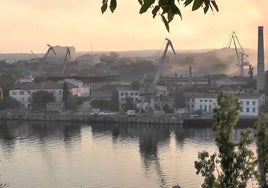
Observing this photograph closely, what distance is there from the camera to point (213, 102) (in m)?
10.5

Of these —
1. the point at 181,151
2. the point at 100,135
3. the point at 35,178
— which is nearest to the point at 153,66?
the point at 100,135

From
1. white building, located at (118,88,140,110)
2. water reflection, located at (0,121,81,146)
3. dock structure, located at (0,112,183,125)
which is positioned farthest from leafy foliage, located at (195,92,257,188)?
white building, located at (118,88,140,110)

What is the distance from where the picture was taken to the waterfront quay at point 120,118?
31.8 ft

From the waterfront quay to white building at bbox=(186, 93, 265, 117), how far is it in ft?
1.27

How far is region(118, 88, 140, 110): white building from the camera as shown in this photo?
1180cm

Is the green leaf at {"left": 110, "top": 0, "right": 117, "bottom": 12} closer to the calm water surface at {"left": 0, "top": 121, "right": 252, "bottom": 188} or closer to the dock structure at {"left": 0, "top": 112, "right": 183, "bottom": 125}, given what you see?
the calm water surface at {"left": 0, "top": 121, "right": 252, "bottom": 188}

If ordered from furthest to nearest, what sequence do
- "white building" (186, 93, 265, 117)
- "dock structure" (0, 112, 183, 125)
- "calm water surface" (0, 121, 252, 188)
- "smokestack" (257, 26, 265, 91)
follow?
1. "smokestack" (257, 26, 265, 91)
2. "white building" (186, 93, 265, 117)
3. "dock structure" (0, 112, 183, 125)
4. "calm water surface" (0, 121, 252, 188)

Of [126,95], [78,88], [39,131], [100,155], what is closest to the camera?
[100,155]

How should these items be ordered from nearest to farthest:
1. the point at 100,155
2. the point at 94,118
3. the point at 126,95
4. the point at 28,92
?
the point at 100,155, the point at 94,118, the point at 126,95, the point at 28,92

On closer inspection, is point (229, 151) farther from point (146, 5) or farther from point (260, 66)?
point (260, 66)

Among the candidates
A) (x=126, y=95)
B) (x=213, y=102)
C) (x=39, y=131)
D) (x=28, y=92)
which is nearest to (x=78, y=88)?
(x=28, y=92)

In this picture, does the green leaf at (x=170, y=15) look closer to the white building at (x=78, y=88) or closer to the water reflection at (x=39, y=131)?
the water reflection at (x=39, y=131)

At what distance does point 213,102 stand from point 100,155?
4373mm

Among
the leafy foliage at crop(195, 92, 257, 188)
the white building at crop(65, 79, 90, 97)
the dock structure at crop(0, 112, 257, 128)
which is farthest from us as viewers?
the white building at crop(65, 79, 90, 97)
